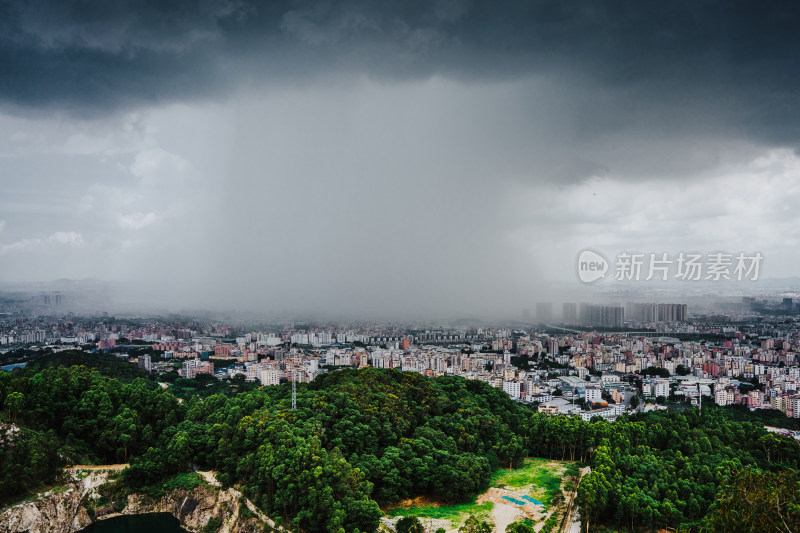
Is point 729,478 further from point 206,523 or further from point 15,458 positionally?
point 15,458

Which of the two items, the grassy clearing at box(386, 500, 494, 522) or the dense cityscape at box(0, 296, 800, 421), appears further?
the dense cityscape at box(0, 296, 800, 421)

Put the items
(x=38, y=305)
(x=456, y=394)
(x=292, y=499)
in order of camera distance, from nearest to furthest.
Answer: (x=292, y=499) → (x=456, y=394) → (x=38, y=305)

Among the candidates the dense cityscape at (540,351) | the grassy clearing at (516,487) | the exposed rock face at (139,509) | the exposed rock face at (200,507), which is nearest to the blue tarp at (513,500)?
the grassy clearing at (516,487)

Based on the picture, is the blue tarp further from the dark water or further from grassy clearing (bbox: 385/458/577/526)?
the dark water

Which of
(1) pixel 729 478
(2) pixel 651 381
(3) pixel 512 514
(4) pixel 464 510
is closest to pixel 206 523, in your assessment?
(4) pixel 464 510

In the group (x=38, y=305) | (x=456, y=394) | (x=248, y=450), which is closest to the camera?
(x=248, y=450)

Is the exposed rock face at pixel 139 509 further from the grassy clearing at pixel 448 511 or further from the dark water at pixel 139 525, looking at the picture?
the grassy clearing at pixel 448 511

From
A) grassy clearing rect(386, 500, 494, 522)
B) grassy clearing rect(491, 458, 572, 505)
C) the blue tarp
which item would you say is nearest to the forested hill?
grassy clearing rect(386, 500, 494, 522)
